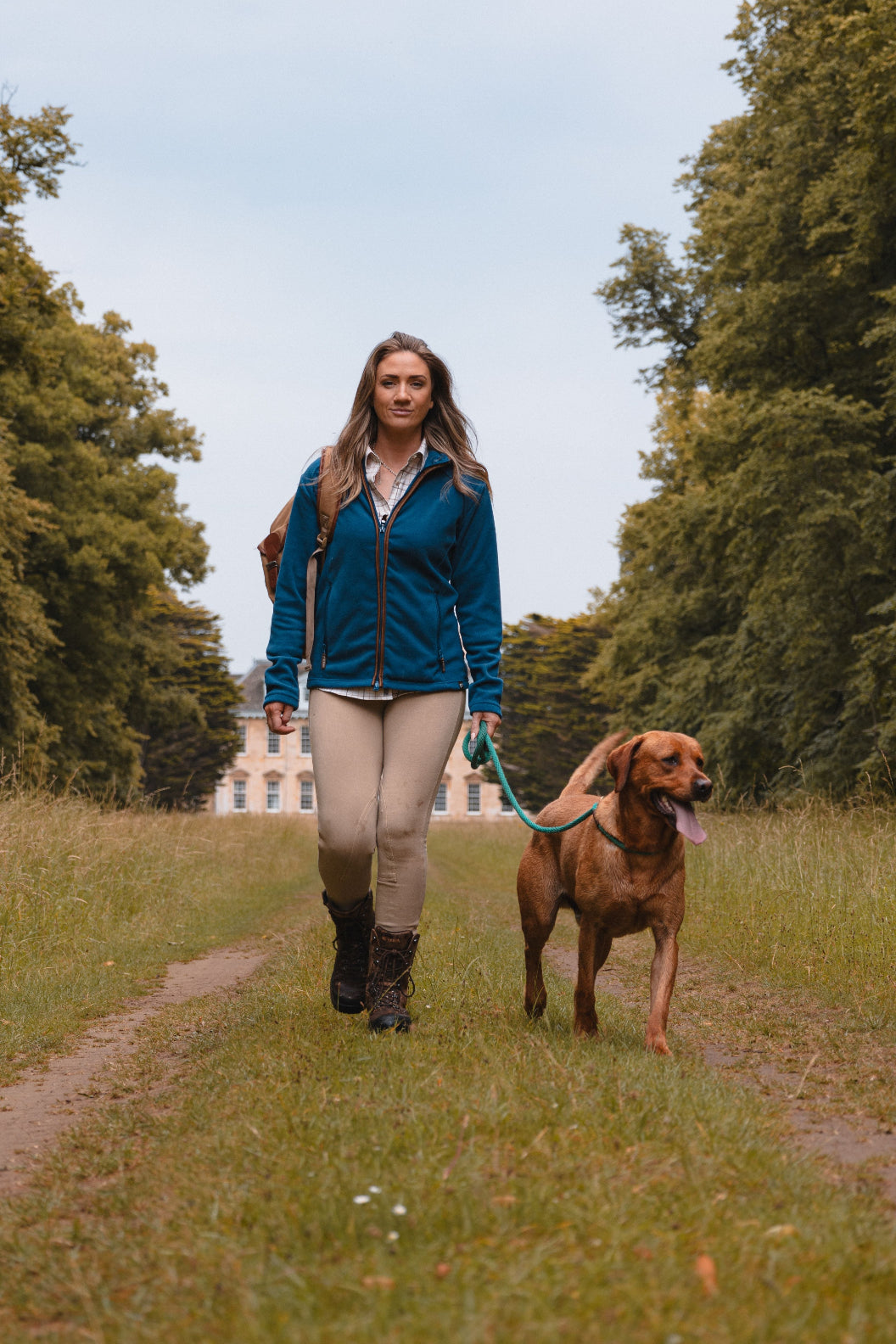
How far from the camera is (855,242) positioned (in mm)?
17797

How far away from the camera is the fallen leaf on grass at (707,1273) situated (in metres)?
A: 2.21

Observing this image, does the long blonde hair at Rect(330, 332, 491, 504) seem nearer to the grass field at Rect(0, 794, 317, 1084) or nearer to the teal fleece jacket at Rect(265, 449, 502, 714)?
the teal fleece jacket at Rect(265, 449, 502, 714)

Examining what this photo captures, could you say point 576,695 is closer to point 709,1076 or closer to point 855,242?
point 855,242

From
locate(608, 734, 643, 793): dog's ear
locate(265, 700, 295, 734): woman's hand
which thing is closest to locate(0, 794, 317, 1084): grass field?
locate(265, 700, 295, 734): woman's hand

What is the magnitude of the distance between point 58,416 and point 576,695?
93.0 ft

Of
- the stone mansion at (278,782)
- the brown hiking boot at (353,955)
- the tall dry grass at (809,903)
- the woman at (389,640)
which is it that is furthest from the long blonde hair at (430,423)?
Answer: the stone mansion at (278,782)

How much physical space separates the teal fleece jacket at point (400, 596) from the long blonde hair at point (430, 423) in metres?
0.07

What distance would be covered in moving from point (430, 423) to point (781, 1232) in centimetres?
354

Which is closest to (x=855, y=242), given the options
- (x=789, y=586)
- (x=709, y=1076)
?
(x=789, y=586)

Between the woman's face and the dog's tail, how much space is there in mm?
1937

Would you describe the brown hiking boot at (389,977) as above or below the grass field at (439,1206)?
above

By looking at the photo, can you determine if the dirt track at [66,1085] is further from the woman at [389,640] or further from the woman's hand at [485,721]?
the woman's hand at [485,721]

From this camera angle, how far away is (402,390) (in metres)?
5.04

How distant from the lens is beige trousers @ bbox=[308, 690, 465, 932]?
15.9 feet
